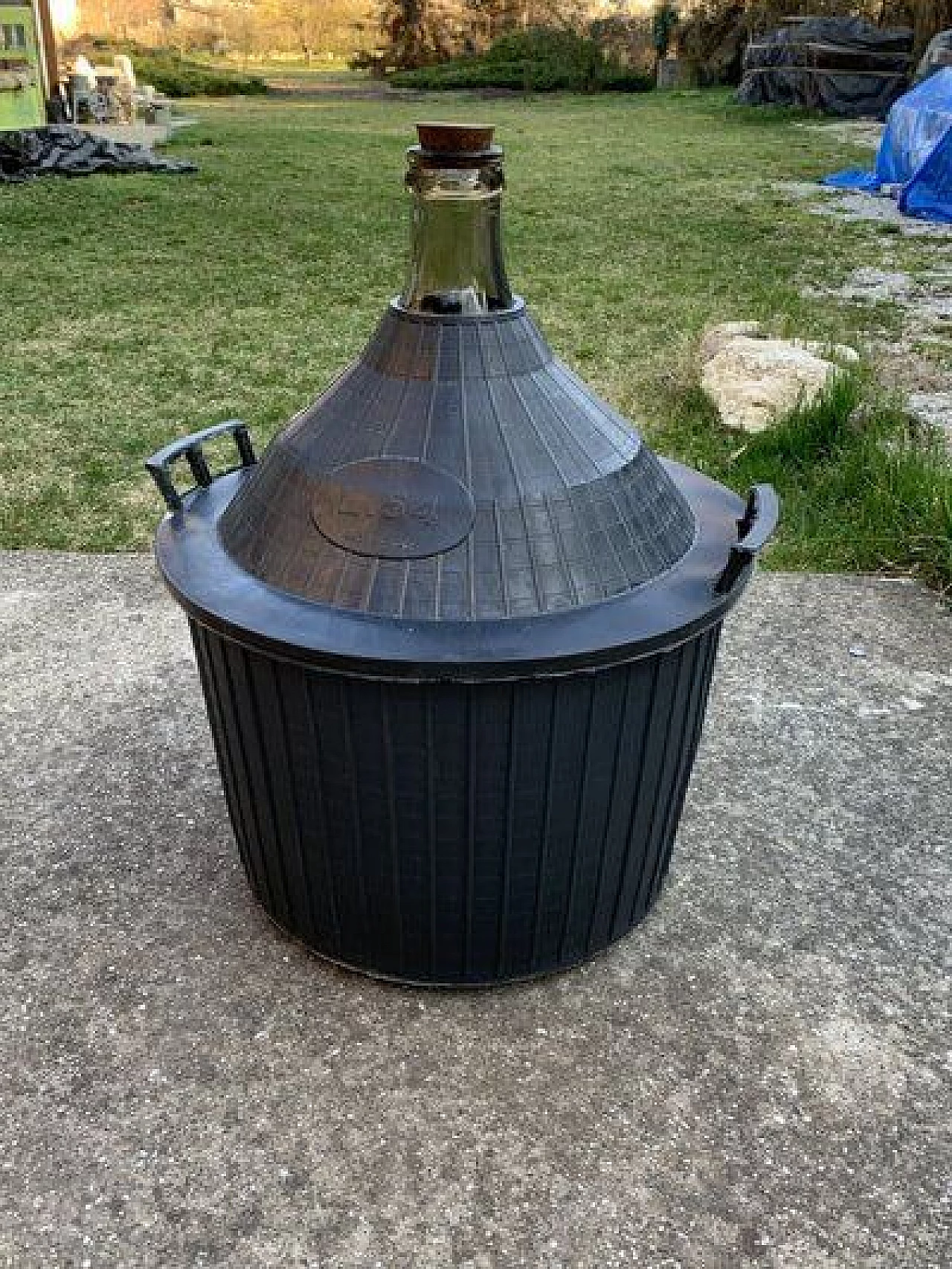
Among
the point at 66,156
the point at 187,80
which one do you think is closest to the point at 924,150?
the point at 66,156

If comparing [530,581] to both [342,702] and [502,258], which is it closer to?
[342,702]

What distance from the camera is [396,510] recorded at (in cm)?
183

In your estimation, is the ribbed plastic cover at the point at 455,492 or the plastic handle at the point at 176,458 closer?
the ribbed plastic cover at the point at 455,492

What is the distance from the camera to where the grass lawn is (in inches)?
179

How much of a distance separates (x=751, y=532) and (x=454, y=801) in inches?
25.9

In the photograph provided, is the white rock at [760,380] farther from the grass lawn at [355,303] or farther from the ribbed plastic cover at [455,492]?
the ribbed plastic cover at [455,492]

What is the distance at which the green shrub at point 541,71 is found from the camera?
25672mm

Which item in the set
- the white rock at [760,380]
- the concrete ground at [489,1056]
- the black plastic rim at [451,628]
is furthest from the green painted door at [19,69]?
the black plastic rim at [451,628]

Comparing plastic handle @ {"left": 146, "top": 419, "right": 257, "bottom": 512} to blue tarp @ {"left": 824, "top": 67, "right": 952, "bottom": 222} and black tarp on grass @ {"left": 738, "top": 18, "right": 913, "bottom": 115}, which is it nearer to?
blue tarp @ {"left": 824, "top": 67, "right": 952, "bottom": 222}

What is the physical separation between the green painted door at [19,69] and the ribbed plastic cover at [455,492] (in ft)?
38.0

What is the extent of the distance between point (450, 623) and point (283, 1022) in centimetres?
86

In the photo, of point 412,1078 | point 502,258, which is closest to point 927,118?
point 502,258

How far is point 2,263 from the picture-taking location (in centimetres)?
877

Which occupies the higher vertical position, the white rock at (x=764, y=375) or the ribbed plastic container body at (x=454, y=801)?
the ribbed plastic container body at (x=454, y=801)
